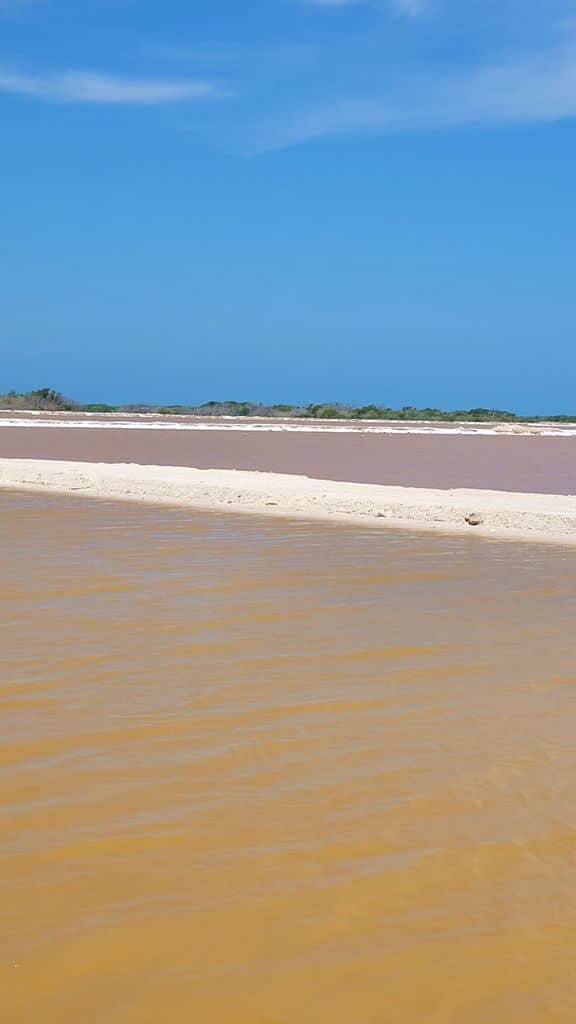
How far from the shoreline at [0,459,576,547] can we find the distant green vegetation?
4090cm

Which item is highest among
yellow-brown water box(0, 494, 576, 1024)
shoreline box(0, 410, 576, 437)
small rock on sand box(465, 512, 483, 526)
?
shoreline box(0, 410, 576, 437)

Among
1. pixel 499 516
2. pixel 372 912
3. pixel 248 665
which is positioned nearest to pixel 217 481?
pixel 499 516

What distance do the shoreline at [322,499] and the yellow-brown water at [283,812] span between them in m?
5.11

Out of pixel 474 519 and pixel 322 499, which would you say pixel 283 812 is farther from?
pixel 322 499

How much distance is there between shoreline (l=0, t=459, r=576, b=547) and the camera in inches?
482

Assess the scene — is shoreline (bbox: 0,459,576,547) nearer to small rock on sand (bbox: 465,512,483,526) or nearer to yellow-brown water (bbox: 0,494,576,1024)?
small rock on sand (bbox: 465,512,483,526)

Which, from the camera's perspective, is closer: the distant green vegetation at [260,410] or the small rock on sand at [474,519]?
the small rock on sand at [474,519]

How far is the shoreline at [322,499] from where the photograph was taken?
1223 cm

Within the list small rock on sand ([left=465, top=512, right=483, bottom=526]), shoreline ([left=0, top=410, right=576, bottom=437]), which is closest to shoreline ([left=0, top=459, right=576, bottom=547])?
small rock on sand ([left=465, top=512, right=483, bottom=526])

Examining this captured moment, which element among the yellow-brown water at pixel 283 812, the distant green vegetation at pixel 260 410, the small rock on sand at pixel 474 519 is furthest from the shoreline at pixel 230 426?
the yellow-brown water at pixel 283 812

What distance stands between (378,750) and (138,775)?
913mm

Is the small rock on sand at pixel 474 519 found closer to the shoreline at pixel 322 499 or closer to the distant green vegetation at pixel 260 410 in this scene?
the shoreline at pixel 322 499

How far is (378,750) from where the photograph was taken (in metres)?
4.11

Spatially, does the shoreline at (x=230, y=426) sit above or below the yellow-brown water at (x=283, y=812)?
above
